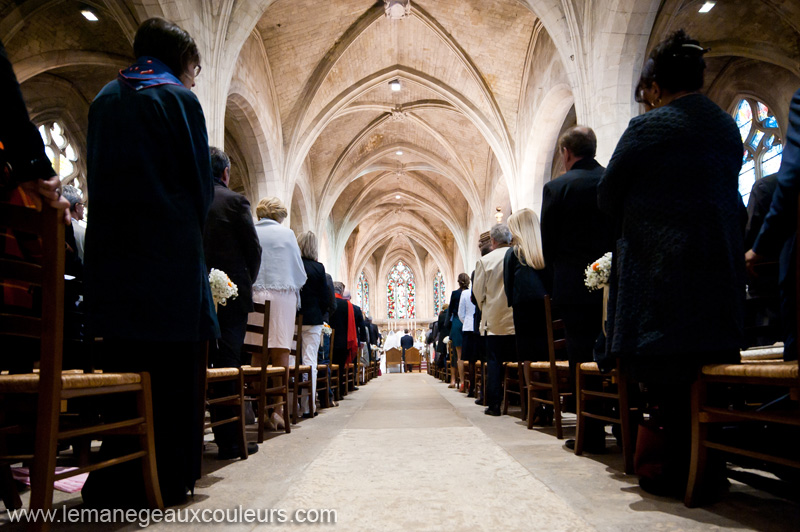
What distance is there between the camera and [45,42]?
9891 mm

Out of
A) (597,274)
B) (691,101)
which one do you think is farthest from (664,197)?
(597,274)

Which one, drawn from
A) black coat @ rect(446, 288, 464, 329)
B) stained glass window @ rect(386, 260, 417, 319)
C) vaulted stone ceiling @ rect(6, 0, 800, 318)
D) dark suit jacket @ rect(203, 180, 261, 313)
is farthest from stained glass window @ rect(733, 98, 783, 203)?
stained glass window @ rect(386, 260, 417, 319)

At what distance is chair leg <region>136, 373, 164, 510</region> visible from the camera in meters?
1.73

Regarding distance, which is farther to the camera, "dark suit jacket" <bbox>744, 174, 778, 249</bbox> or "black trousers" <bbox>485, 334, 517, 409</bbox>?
"black trousers" <bbox>485, 334, 517, 409</bbox>

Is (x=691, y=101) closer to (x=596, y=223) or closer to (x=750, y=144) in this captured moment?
(x=596, y=223)

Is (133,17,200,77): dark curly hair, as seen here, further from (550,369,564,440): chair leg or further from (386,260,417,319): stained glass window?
(386,260,417,319): stained glass window

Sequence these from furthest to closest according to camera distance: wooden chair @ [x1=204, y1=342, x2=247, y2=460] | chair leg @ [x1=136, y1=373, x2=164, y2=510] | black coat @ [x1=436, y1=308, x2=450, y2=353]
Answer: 1. black coat @ [x1=436, y1=308, x2=450, y2=353]
2. wooden chair @ [x1=204, y1=342, x2=247, y2=460]
3. chair leg @ [x1=136, y1=373, x2=164, y2=510]

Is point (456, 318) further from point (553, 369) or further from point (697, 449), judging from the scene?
point (697, 449)

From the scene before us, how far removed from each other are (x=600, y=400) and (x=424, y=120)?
1549 centimetres

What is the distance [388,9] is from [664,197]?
12.0m

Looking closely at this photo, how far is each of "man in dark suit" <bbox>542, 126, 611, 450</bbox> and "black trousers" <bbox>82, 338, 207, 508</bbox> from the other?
77.9 inches

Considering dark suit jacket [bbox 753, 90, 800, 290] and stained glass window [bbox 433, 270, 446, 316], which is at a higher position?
stained glass window [bbox 433, 270, 446, 316]

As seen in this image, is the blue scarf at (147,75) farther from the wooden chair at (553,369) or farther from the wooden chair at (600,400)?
the wooden chair at (553,369)

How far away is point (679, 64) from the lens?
6.40 feet
